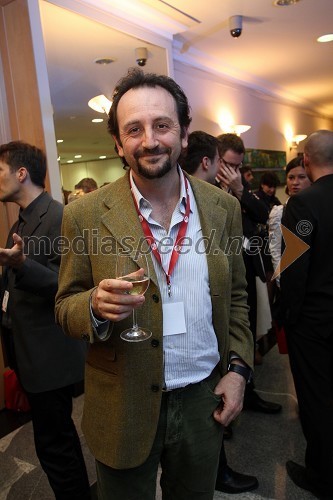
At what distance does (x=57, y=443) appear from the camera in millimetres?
1668

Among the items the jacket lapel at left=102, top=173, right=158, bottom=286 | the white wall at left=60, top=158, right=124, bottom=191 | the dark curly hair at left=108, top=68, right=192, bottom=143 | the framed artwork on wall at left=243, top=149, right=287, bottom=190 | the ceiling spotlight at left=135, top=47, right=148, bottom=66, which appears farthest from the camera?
the framed artwork on wall at left=243, top=149, right=287, bottom=190

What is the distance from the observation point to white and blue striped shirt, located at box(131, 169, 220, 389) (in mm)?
1113

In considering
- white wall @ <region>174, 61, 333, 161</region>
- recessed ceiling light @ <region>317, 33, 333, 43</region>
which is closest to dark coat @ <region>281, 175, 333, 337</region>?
white wall @ <region>174, 61, 333, 161</region>

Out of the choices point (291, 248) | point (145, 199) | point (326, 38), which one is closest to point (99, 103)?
point (291, 248)

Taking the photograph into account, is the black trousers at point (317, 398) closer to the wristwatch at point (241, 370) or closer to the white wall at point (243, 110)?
the wristwatch at point (241, 370)

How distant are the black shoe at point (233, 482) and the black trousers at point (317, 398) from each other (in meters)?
0.30

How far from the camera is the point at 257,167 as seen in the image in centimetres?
635

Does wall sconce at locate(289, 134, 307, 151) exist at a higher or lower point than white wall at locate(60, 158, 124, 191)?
higher

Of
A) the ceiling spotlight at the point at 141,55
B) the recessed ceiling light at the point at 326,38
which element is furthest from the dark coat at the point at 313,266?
the recessed ceiling light at the point at 326,38

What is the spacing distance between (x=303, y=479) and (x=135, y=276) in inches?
69.3

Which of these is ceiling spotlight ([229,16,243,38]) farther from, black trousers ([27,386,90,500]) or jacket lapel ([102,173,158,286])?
black trousers ([27,386,90,500])

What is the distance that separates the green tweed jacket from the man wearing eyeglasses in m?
1.23

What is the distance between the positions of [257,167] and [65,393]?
17.8 feet

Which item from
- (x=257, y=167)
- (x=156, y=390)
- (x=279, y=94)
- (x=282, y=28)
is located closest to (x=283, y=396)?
(x=156, y=390)
